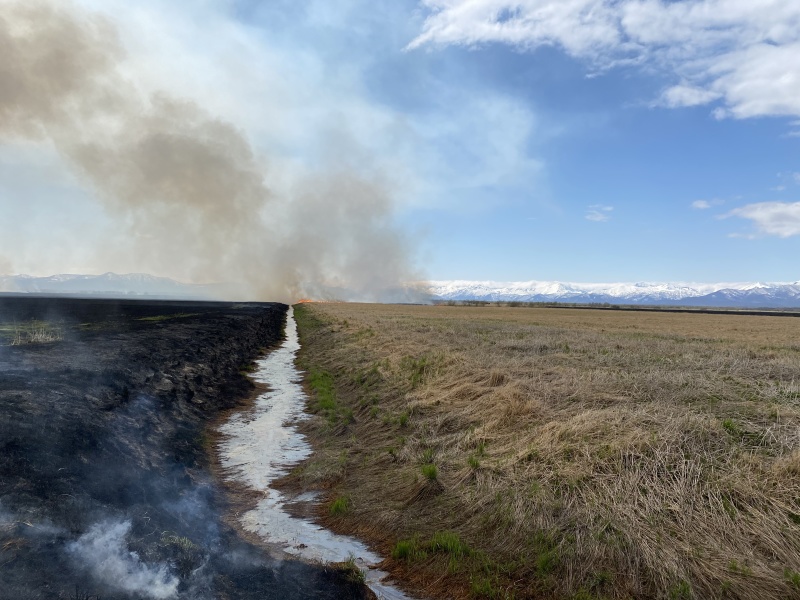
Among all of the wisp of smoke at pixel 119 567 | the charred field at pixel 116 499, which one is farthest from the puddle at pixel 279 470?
the wisp of smoke at pixel 119 567

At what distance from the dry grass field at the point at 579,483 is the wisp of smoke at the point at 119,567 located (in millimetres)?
3796

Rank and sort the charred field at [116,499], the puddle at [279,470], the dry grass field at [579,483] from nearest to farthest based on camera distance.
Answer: the charred field at [116,499]
the dry grass field at [579,483]
the puddle at [279,470]

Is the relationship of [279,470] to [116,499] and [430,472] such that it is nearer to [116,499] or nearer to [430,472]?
[116,499]

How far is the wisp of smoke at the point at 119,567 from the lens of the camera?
6.60 m

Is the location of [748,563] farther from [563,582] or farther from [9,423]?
[9,423]

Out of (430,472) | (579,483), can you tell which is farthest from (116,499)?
(579,483)

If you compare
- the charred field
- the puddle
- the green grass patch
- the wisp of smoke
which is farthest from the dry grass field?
the wisp of smoke

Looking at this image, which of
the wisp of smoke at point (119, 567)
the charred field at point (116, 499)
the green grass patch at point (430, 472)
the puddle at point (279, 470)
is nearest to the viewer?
the wisp of smoke at point (119, 567)

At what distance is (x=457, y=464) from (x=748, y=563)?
19.1 ft

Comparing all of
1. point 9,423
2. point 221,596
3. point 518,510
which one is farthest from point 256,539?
point 9,423

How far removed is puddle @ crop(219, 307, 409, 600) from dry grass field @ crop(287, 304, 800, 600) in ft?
1.72

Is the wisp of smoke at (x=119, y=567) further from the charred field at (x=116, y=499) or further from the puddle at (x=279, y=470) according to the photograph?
the puddle at (x=279, y=470)

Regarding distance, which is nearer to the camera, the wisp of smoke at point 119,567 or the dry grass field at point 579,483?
the wisp of smoke at point 119,567

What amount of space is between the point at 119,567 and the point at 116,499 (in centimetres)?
325
